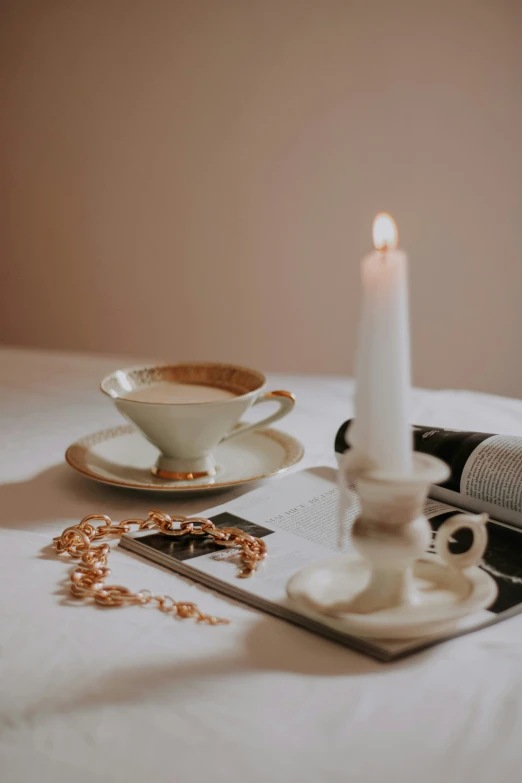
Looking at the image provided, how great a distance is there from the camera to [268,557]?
637mm

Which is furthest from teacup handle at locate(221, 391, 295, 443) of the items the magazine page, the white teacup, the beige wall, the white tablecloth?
the beige wall

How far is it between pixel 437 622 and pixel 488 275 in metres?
2.41

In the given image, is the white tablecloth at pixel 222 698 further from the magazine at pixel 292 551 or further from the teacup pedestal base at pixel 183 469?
the teacup pedestal base at pixel 183 469

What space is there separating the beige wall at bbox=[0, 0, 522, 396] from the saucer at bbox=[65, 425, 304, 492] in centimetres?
199

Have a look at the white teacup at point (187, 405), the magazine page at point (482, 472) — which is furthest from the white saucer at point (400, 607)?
the white teacup at point (187, 405)

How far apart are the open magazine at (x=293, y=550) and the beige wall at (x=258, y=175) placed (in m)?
2.10

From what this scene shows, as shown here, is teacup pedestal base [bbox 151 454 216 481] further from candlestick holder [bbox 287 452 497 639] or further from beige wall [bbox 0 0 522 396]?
beige wall [bbox 0 0 522 396]

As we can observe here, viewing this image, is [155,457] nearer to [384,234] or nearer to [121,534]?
[121,534]

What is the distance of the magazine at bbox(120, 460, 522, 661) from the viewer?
0.52 meters

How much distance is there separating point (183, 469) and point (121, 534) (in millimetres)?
168

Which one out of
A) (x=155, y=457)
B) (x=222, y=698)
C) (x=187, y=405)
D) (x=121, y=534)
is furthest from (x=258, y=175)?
(x=222, y=698)

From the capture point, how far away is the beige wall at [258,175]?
2705 mm

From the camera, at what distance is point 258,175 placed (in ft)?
9.85

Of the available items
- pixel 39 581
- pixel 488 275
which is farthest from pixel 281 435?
pixel 488 275
